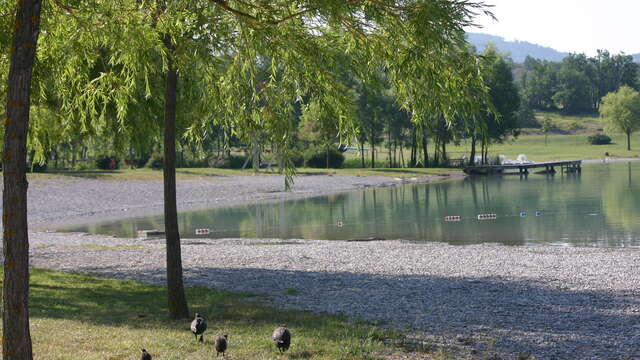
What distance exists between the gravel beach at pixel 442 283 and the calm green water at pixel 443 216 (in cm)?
426

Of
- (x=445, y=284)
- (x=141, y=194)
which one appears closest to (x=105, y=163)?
(x=141, y=194)

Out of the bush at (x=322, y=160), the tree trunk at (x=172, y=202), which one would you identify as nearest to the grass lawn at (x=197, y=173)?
the bush at (x=322, y=160)

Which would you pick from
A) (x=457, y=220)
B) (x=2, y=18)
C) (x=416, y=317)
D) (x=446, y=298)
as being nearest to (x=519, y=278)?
(x=446, y=298)

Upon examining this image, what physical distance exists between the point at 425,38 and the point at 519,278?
33.6 ft

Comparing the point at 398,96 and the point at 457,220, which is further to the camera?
the point at 457,220

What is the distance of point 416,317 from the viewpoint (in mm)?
12047

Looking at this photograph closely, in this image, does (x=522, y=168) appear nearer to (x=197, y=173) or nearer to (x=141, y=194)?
(x=197, y=173)

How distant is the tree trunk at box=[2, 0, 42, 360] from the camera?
6.62 m

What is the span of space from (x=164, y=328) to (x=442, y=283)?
295 inches

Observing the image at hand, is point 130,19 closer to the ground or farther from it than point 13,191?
farther from it

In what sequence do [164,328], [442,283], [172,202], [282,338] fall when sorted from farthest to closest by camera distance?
[442,283]
[172,202]
[164,328]
[282,338]

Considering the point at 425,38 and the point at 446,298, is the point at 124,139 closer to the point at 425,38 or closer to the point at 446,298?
the point at 446,298

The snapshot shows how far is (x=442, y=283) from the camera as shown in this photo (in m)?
16.0

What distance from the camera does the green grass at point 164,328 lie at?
356 inches
